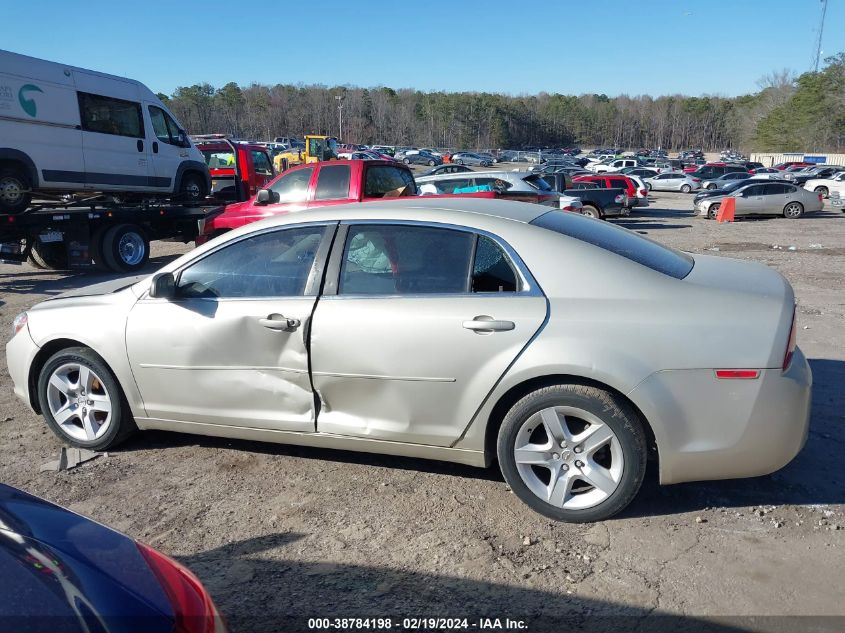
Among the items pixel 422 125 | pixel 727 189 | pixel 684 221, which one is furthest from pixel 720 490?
pixel 422 125

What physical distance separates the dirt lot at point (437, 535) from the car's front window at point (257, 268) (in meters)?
1.11

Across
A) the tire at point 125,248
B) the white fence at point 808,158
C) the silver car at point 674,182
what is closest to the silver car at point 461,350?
the tire at point 125,248

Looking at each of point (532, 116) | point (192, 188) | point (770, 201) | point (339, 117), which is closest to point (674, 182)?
point (770, 201)

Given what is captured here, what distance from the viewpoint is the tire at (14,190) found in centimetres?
1068

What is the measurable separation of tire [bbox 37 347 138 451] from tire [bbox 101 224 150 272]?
810cm

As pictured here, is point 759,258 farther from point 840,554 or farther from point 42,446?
point 42,446

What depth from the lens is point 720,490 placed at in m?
3.89

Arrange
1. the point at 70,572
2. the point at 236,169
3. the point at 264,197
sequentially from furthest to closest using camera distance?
the point at 236,169 → the point at 264,197 → the point at 70,572

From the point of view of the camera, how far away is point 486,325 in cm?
355

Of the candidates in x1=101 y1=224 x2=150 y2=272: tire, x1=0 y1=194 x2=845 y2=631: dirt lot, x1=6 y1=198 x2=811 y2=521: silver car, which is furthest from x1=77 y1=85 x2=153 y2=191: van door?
x1=6 y1=198 x2=811 y2=521: silver car

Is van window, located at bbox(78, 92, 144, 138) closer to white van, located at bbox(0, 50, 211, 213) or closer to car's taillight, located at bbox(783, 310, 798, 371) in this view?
white van, located at bbox(0, 50, 211, 213)

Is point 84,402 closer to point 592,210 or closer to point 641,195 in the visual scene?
point 592,210

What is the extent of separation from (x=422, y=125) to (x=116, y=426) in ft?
439

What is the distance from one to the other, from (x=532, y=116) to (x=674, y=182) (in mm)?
109302
